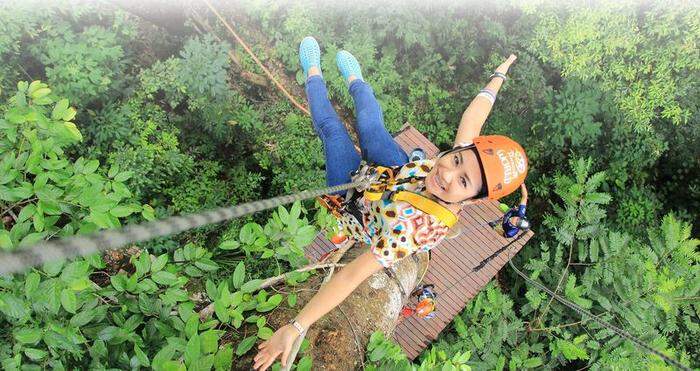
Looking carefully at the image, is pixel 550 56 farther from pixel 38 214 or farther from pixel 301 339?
pixel 38 214

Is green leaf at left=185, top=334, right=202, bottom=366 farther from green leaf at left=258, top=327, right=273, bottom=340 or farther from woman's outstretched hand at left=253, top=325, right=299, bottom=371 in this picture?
woman's outstretched hand at left=253, top=325, right=299, bottom=371

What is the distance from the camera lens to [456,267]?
591 centimetres

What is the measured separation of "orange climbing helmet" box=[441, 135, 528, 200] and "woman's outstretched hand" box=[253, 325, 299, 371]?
1480 mm

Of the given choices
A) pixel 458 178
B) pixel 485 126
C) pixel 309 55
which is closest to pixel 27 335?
pixel 458 178

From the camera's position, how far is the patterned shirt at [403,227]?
303cm

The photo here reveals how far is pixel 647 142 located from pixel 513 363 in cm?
388

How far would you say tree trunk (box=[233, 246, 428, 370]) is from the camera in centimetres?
329

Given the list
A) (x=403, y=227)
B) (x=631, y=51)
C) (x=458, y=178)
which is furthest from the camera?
(x=631, y=51)

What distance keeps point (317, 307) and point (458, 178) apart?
119 centimetres

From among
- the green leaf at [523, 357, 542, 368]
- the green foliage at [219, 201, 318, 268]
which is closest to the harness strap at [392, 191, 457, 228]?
the green foliage at [219, 201, 318, 268]

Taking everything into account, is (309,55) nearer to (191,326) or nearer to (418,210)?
(418,210)

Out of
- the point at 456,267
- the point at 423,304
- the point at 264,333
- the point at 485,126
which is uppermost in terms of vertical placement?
the point at 264,333

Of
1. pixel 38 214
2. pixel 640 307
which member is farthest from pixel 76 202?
pixel 640 307

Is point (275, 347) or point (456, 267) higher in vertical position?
point (275, 347)
